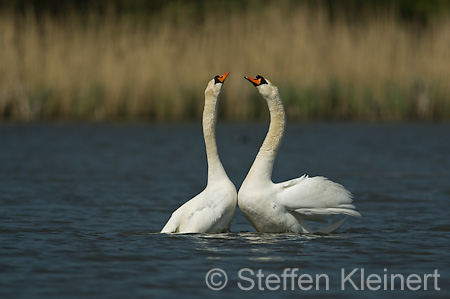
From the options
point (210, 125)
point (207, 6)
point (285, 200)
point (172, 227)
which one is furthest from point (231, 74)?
point (285, 200)

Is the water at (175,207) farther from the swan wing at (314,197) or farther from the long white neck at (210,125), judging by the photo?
the long white neck at (210,125)

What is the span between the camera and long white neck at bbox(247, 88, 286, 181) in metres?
8.01

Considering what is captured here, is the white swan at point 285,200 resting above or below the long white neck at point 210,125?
below

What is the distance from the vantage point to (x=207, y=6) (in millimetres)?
30453

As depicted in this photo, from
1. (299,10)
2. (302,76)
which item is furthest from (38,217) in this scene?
(299,10)

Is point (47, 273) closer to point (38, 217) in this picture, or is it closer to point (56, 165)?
point (38, 217)
